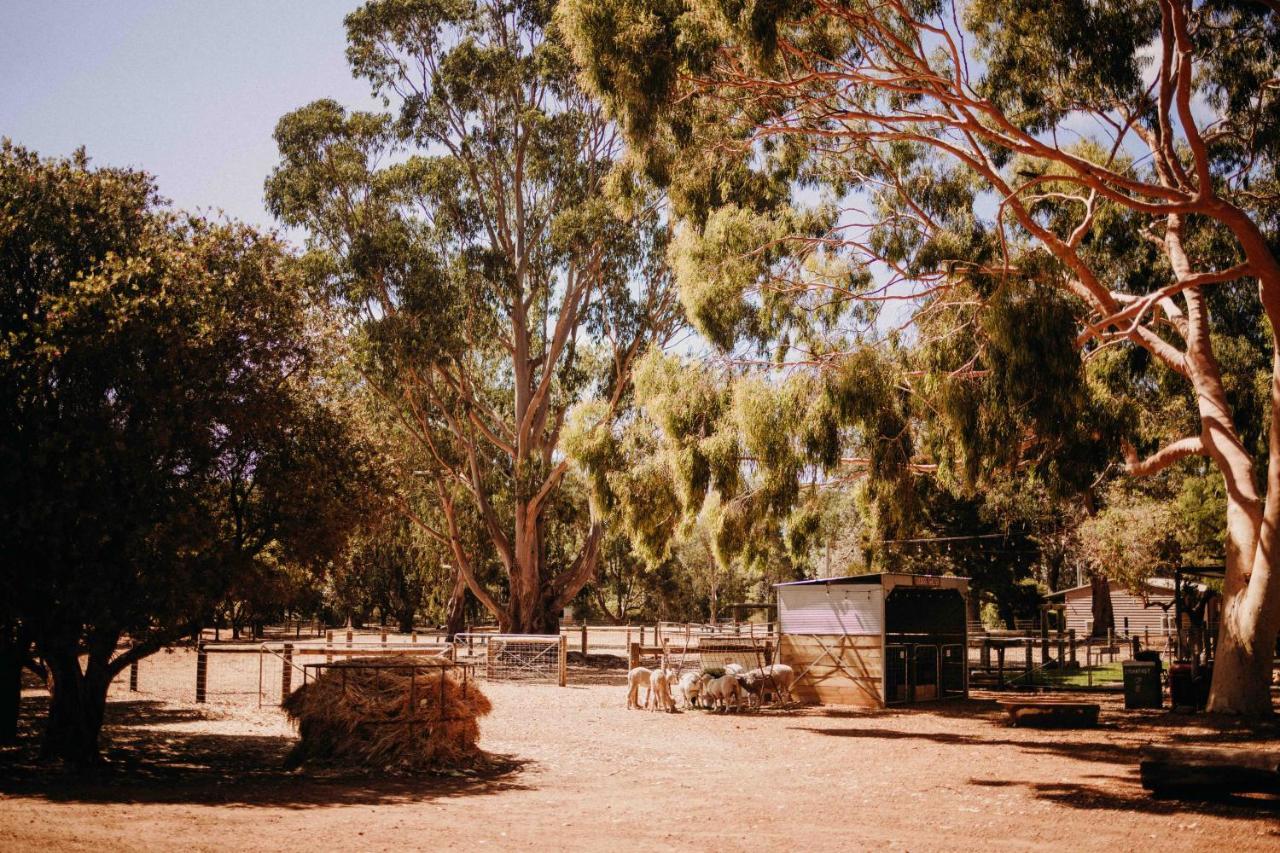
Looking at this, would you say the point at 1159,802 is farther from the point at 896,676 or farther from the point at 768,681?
the point at 896,676

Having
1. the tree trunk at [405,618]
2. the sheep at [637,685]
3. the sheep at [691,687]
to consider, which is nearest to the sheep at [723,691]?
the sheep at [691,687]

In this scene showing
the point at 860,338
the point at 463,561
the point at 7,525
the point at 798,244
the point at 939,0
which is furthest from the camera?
the point at 463,561

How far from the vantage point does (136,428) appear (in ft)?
37.6

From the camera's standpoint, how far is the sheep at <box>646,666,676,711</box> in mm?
19109

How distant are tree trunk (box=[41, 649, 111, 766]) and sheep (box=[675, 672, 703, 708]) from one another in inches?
398

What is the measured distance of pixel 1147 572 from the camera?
31.9 metres

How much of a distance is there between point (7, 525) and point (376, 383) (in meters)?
21.8

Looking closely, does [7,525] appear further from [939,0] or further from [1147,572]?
[1147,572]

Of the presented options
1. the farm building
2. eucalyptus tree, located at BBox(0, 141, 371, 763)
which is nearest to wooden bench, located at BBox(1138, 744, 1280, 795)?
eucalyptus tree, located at BBox(0, 141, 371, 763)

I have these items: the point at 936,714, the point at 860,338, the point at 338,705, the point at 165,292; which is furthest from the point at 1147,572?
the point at 165,292

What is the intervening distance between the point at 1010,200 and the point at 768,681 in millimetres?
9474

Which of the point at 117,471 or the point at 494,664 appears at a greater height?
the point at 117,471

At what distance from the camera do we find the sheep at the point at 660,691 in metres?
19.1

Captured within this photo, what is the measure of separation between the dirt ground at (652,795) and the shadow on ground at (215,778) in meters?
0.04
